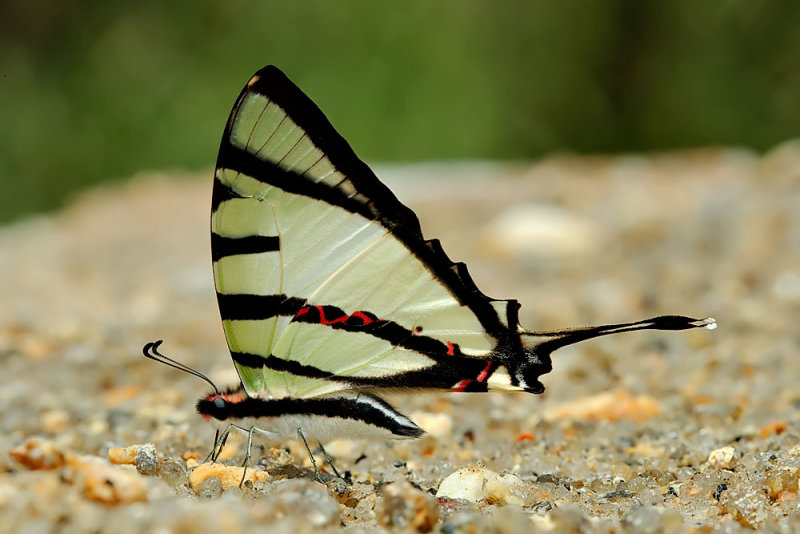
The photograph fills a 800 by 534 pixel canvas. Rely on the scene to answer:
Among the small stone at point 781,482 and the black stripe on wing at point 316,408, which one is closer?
the small stone at point 781,482

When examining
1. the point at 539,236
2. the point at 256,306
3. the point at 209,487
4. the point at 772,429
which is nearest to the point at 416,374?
the point at 256,306

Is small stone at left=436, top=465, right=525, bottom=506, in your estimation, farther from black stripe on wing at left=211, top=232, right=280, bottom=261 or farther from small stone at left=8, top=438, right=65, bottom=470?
small stone at left=8, top=438, right=65, bottom=470

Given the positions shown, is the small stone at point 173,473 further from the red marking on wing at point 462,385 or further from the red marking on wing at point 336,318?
the red marking on wing at point 462,385

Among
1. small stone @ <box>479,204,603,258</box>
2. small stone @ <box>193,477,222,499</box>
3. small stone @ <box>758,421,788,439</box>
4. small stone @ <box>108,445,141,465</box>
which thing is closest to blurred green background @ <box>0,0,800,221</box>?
small stone @ <box>479,204,603,258</box>

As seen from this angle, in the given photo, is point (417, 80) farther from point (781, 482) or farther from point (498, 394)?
point (781, 482)

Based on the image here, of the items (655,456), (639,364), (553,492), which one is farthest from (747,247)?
(553,492)

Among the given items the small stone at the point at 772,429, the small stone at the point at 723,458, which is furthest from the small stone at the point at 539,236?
the small stone at the point at 723,458

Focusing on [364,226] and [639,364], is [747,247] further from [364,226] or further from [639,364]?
[364,226]
